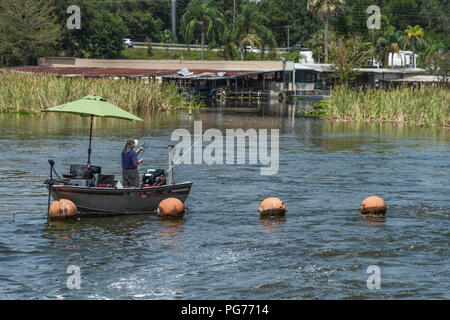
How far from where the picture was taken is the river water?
1403 cm

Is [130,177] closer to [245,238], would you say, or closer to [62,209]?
[62,209]

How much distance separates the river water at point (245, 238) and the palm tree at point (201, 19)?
77.5 meters

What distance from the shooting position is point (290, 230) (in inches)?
726

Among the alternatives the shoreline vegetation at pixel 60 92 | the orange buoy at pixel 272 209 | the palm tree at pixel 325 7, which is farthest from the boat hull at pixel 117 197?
→ the palm tree at pixel 325 7

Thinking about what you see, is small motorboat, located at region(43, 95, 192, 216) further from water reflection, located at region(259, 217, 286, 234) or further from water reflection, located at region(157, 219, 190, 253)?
water reflection, located at region(259, 217, 286, 234)

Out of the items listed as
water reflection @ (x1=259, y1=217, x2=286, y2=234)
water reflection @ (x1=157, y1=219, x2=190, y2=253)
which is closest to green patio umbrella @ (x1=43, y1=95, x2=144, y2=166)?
water reflection @ (x1=157, y1=219, x2=190, y2=253)

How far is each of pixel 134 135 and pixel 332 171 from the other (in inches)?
617

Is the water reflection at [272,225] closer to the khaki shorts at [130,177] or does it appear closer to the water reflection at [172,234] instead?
the water reflection at [172,234]

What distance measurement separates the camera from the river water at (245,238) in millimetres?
14031

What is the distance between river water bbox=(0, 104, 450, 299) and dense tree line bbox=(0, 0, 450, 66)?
Result: 5805cm

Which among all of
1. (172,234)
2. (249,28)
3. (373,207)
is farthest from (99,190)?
(249,28)

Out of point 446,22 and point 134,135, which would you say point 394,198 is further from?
point 446,22

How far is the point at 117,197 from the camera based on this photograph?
19.0 m

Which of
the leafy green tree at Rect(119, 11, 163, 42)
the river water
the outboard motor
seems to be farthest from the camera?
the leafy green tree at Rect(119, 11, 163, 42)
